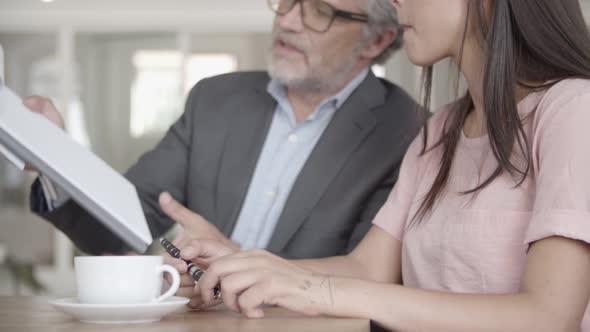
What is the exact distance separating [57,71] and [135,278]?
6985 millimetres

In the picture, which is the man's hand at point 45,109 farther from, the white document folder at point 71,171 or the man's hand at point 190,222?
the white document folder at point 71,171

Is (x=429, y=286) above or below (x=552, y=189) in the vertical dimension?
below

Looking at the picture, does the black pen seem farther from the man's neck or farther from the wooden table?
the man's neck

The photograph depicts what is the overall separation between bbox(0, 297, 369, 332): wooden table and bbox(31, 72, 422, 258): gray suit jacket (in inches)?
33.4

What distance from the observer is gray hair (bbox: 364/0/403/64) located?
248 cm

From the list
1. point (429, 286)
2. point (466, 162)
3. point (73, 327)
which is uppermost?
point (466, 162)

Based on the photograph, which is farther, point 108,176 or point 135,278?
point 108,176

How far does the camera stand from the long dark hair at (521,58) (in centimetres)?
139

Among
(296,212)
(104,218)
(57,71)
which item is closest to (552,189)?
(104,218)

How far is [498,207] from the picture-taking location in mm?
1411

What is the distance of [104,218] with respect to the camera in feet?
3.36

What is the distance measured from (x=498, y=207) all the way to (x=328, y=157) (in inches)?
34.6

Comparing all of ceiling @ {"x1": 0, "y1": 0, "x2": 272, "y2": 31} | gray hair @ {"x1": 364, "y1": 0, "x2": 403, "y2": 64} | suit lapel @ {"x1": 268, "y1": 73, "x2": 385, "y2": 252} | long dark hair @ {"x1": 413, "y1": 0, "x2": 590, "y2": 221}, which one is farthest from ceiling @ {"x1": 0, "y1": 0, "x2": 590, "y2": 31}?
long dark hair @ {"x1": 413, "y1": 0, "x2": 590, "y2": 221}

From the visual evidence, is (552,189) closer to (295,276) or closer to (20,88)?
(295,276)
